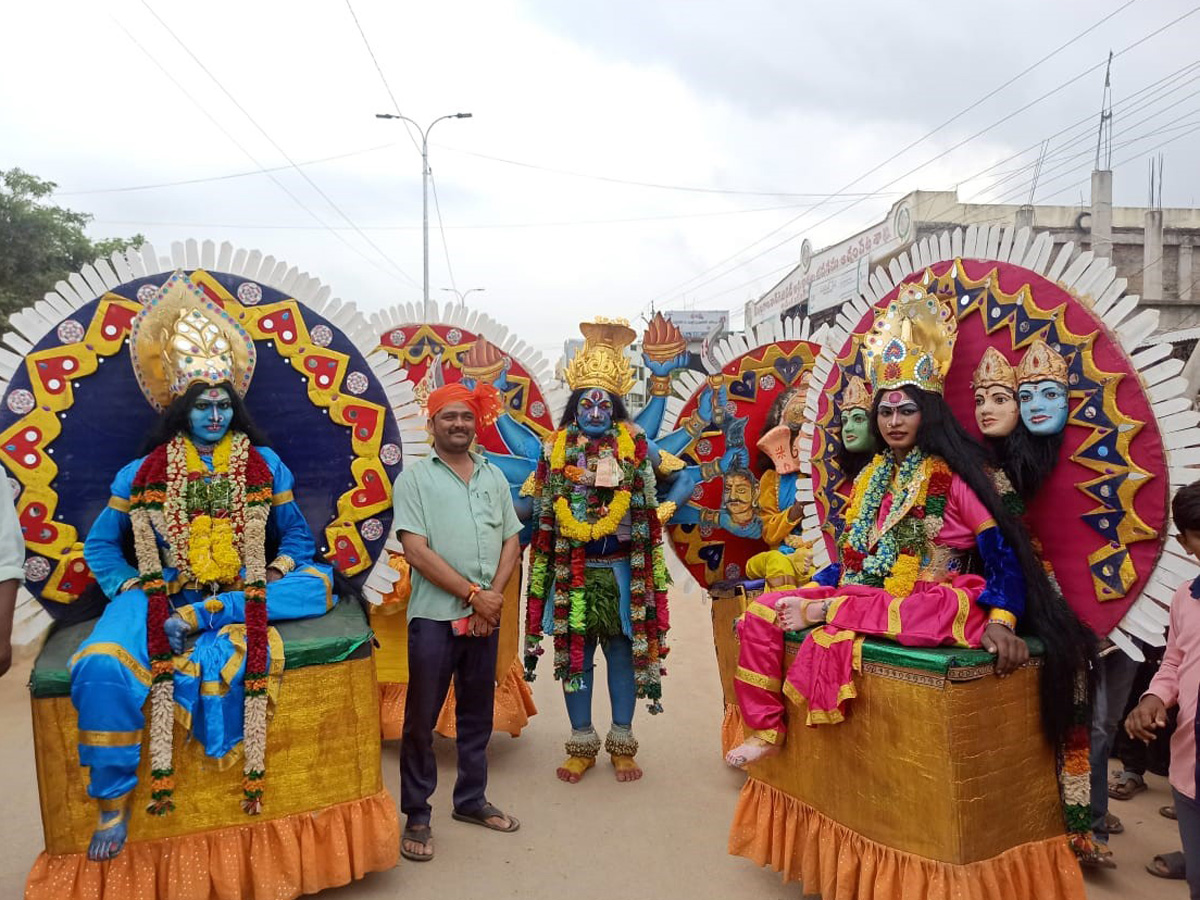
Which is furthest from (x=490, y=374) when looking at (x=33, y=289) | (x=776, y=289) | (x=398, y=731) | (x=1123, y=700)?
(x=776, y=289)

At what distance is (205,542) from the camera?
10.5 ft

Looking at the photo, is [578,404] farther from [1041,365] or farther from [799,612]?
[1041,365]

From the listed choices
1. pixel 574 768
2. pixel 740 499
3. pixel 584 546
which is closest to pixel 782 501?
pixel 740 499

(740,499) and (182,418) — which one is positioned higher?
(182,418)

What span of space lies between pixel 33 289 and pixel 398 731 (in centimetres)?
952

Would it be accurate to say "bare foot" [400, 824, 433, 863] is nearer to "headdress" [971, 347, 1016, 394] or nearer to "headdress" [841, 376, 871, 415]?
"headdress" [841, 376, 871, 415]

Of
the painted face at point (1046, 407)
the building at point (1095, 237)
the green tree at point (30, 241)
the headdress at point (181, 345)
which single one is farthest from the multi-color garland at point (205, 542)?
the building at point (1095, 237)

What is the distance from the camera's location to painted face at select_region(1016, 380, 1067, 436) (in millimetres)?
3039

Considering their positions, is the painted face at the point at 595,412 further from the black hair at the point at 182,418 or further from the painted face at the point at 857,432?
the black hair at the point at 182,418

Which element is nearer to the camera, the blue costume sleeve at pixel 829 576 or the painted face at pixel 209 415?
the painted face at pixel 209 415

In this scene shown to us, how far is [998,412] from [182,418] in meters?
3.10

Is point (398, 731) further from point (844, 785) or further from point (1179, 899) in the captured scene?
point (1179, 899)

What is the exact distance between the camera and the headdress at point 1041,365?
3.04 metres

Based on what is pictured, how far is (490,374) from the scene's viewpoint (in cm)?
501
